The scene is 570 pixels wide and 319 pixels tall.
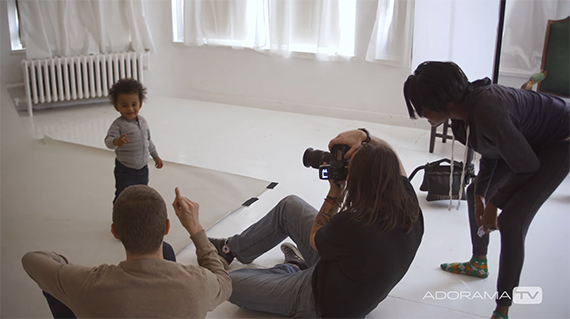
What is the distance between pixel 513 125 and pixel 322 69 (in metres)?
3.43

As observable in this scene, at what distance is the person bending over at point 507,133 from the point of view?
1.61m

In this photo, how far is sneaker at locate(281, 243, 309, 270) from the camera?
2.21 meters

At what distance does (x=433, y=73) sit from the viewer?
1.64 m

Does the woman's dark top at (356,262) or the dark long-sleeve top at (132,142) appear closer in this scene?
the woman's dark top at (356,262)

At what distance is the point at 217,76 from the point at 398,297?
3.89 meters

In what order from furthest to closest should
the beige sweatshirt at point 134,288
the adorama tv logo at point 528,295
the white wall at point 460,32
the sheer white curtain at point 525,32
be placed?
1. the white wall at point 460,32
2. the sheer white curtain at point 525,32
3. the adorama tv logo at point 528,295
4. the beige sweatshirt at point 134,288

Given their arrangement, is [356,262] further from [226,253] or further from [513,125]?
[226,253]

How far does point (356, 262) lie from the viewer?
60.6 inches

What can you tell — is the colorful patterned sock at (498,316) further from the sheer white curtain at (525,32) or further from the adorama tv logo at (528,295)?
the sheer white curtain at (525,32)

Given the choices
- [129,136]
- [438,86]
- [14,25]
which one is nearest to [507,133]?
[438,86]

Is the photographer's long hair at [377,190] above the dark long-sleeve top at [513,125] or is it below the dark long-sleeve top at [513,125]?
below

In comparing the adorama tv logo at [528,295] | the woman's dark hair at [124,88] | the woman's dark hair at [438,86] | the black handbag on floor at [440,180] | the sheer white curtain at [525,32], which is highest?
the sheer white curtain at [525,32]

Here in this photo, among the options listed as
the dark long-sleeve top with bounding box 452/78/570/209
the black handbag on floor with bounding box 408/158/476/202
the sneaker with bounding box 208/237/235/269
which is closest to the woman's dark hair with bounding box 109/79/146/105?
the sneaker with bounding box 208/237/235/269

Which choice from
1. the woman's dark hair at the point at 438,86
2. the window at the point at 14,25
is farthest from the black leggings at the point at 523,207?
the window at the point at 14,25
